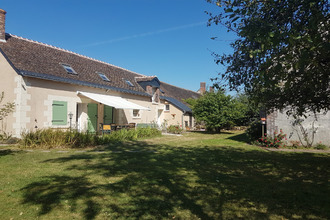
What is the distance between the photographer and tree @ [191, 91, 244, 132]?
23.2 metres

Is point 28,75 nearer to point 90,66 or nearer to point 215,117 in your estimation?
point 90,66

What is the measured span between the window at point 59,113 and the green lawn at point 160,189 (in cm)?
649

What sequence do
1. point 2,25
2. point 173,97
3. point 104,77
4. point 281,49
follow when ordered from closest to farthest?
point 281,49 → point 2,25 → point 104,77 → point 173,97

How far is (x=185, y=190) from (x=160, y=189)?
0.55m

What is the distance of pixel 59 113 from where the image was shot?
570 inches

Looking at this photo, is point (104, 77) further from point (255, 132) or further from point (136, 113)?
point (255, 132)

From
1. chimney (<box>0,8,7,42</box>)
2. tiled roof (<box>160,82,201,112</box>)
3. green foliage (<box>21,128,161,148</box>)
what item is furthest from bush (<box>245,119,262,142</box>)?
chimney (<box>0,8,7,42</box>)

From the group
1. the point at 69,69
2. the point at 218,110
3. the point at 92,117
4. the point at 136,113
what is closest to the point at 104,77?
the point at 69,69

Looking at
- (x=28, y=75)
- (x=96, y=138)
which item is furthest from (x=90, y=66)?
(x=96, y=138)

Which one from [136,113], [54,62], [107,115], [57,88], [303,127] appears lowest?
[303,127]

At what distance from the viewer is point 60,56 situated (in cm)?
1748

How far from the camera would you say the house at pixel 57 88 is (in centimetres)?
1277

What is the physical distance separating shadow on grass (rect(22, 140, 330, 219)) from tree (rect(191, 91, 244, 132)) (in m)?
15.4

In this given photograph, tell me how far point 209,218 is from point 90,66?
1836cm
